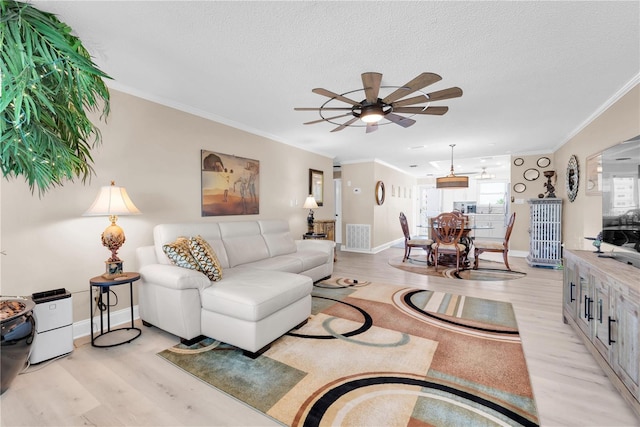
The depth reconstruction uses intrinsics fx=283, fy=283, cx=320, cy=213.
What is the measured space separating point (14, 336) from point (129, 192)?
5.19 ft

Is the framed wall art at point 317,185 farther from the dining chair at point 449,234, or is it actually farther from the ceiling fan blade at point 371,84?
the ceiling fan blade at point 371,84

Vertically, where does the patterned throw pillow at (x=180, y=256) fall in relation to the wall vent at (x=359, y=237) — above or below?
above

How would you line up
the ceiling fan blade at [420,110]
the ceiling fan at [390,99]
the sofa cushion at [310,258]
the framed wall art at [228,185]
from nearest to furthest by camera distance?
the ceiling fan at [390,99] → the ceiling fan blade at [420,110] → the framed wall art at [228,185] → the sofa cushion at [310,258]

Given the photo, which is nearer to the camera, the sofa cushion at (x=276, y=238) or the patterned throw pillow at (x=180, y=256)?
the patterned throw pillow at (x=180, y=256)

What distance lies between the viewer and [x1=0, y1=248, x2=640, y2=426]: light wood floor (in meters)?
1.52

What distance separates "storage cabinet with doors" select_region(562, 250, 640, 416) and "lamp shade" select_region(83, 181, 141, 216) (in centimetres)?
347

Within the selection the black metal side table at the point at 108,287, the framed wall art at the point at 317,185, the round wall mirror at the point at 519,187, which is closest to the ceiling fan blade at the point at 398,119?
the black metal side table at the point at 108,287

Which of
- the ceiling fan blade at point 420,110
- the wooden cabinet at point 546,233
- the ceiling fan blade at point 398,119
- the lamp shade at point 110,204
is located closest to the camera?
the lamp shade at point 110,204

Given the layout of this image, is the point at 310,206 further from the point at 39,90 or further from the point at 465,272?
the point at 39,90

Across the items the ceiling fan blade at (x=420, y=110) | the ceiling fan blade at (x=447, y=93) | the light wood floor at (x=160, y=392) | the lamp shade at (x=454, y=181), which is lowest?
the light wood floor at (x=160, y=392)

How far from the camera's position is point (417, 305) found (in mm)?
3227

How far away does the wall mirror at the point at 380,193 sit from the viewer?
7.08 metres

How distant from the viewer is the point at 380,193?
24.1ft

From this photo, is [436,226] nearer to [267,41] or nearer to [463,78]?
[463,78]
